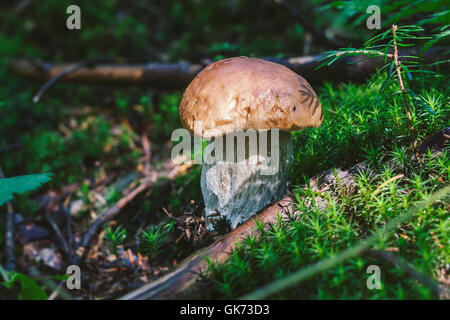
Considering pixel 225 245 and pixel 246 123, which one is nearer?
pixel 246 123

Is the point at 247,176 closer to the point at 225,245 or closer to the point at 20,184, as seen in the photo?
the point at 225,245

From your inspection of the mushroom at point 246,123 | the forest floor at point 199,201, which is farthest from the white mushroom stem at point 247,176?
the forest floor at point 199,201

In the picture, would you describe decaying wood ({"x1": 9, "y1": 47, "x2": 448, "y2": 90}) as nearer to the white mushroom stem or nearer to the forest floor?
the forest floor

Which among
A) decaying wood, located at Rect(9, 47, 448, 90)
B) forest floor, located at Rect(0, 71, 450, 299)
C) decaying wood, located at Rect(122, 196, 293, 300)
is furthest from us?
decaying wood, located at Rect(9, 47, 448, 90)

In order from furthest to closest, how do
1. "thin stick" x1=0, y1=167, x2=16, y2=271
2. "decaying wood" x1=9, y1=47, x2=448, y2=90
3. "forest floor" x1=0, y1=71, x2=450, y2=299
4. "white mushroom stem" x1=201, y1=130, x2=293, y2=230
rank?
"decaying wood" x1=9, y1=47, x2=448, y2=90 → "thin stick" x1=0, y1=167, x2=16, y2=271 → "white mushroom stem" x1=201, y1=130, x2=293, y2=230 → "forest floor" x1=0, y1=71, x2=450, y2=299

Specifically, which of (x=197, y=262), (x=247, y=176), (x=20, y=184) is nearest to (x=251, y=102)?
(x=247, y=176)

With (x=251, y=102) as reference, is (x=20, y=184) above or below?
below

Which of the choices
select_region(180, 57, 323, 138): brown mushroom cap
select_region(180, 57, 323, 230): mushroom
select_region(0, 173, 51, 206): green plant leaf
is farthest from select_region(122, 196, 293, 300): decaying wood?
select_region(0, 173, 51, 206): green plant leaf

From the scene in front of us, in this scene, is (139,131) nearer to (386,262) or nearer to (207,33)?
(207,33)
